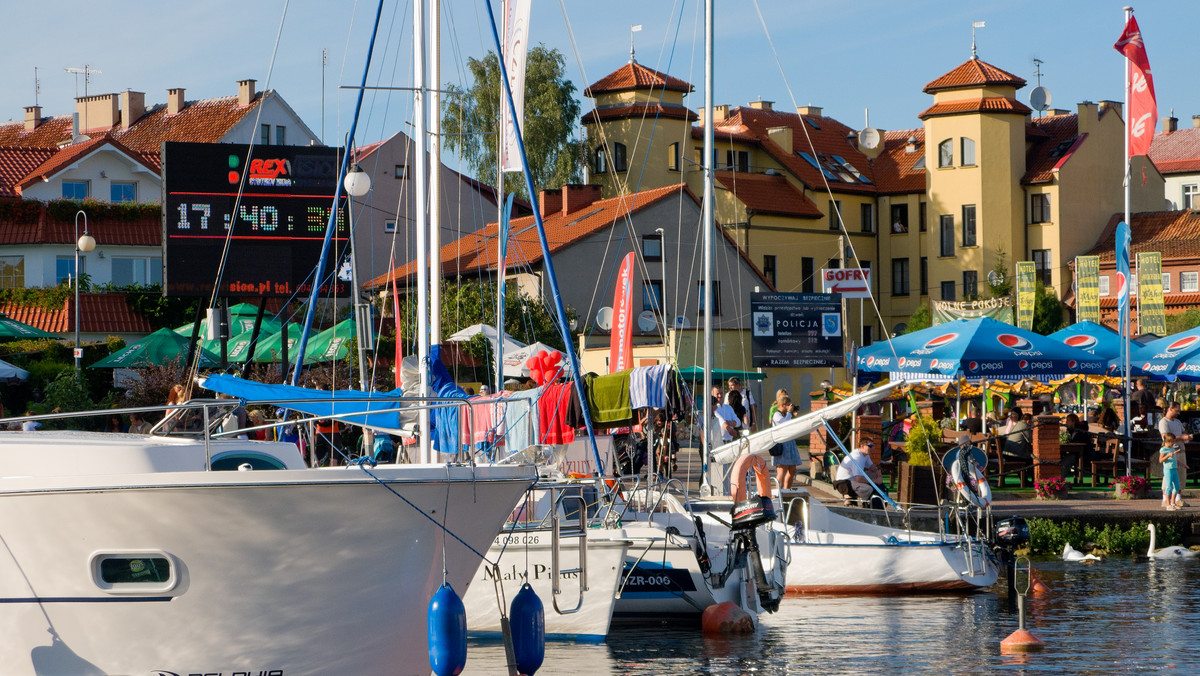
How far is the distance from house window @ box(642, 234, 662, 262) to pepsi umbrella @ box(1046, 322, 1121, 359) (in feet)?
68.0

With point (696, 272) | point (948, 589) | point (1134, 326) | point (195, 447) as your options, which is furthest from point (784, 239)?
point (195, 447)

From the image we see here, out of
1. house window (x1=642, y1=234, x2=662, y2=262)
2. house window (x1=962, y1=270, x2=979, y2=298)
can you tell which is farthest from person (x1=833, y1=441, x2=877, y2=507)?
house window (x1=962, y1=270, x2=979, y2=298)

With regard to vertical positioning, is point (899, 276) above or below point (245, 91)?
below

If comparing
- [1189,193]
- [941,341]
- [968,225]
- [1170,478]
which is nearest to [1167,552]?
[1170,478]

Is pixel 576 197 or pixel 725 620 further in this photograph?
pixel 576 197

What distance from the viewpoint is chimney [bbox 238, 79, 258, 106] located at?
61.7m

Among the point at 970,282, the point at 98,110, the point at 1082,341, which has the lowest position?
the point at 1082,341

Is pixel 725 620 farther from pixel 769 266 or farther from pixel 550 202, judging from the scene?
pixel 769 266

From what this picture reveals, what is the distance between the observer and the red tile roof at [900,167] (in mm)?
67062

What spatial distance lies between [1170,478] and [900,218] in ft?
151

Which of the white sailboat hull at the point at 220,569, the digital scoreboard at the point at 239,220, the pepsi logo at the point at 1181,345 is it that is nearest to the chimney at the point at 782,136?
the pepsi logo at the point at 1181,345

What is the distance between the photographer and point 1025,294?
48719 millimetres

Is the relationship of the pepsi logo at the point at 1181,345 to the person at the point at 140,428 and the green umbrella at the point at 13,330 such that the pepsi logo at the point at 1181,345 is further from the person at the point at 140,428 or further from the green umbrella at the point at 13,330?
the green umbrella at the point at 13,330

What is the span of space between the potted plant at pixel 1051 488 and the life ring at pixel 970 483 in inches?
255
